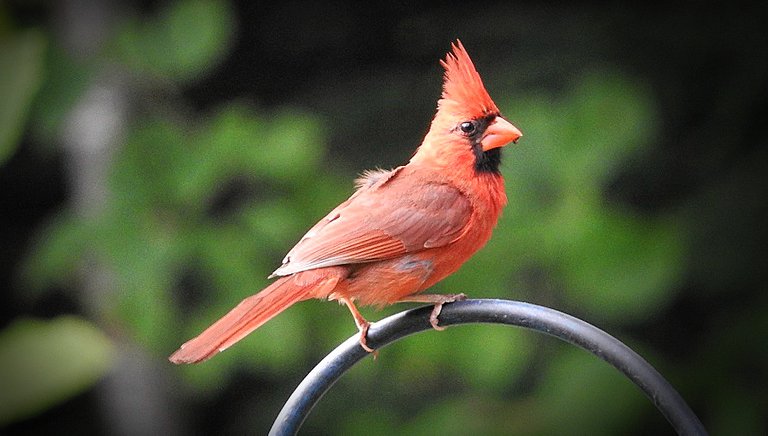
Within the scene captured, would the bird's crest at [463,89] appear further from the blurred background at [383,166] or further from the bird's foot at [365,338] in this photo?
the blurred background at [383,166]

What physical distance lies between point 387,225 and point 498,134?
9.6 inches

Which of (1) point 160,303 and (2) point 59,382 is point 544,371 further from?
(2) point 59,382

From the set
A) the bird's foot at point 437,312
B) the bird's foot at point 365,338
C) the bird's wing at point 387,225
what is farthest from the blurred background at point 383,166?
the bird's foot at point 437,312

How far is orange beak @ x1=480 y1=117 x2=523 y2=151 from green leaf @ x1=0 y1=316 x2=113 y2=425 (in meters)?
0.85

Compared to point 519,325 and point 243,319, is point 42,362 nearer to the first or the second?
point 243,319

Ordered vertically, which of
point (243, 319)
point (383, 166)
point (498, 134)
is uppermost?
point (383, 166)

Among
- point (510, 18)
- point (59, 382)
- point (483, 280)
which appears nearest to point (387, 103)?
point (510, 18)

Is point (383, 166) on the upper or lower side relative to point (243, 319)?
upper

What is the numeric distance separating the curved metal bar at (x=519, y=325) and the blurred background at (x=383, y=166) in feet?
2.95

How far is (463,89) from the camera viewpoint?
6.25 ft

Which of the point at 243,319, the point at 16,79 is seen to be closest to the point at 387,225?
the point at 243,319

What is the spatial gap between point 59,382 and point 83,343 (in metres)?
0.14

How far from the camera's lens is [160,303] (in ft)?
8.59

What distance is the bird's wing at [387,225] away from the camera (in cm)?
178
